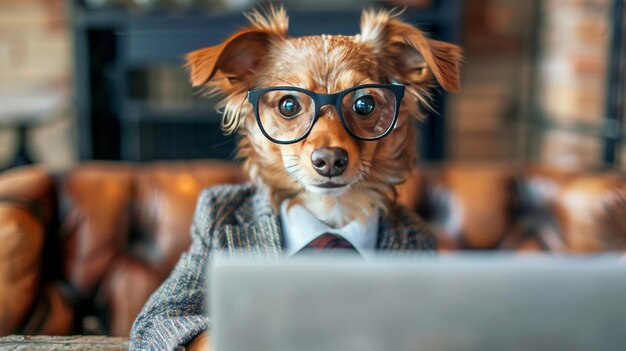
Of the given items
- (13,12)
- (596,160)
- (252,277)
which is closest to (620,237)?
(252,277)

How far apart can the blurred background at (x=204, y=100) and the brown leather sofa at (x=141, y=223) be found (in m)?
0.87

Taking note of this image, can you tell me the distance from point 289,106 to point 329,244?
17cm

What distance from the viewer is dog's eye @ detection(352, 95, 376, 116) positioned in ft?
2.21

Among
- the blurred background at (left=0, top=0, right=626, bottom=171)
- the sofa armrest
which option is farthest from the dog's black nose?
the blurred background at (left=0, top=0, right=626, bottom=171)

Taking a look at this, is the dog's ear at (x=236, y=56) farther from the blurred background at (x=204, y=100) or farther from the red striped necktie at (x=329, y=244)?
the blurred background at (x=204, y=100)

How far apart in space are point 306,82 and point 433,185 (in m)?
0.73

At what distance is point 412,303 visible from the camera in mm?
443

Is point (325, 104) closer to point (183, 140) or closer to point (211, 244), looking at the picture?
point (211, 244)

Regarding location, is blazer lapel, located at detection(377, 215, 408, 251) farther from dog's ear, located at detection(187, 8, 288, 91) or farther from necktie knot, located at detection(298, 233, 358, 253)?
dog's ear, located at detection(187, 8, 288, 91)

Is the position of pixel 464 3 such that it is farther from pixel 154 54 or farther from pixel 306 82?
pixel 306 82

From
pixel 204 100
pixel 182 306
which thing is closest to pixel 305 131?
pixel 182 306

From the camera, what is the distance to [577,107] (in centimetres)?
255

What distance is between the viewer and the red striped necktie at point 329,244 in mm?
744

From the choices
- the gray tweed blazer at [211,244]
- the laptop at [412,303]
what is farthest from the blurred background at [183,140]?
the laptop at [412,303]
